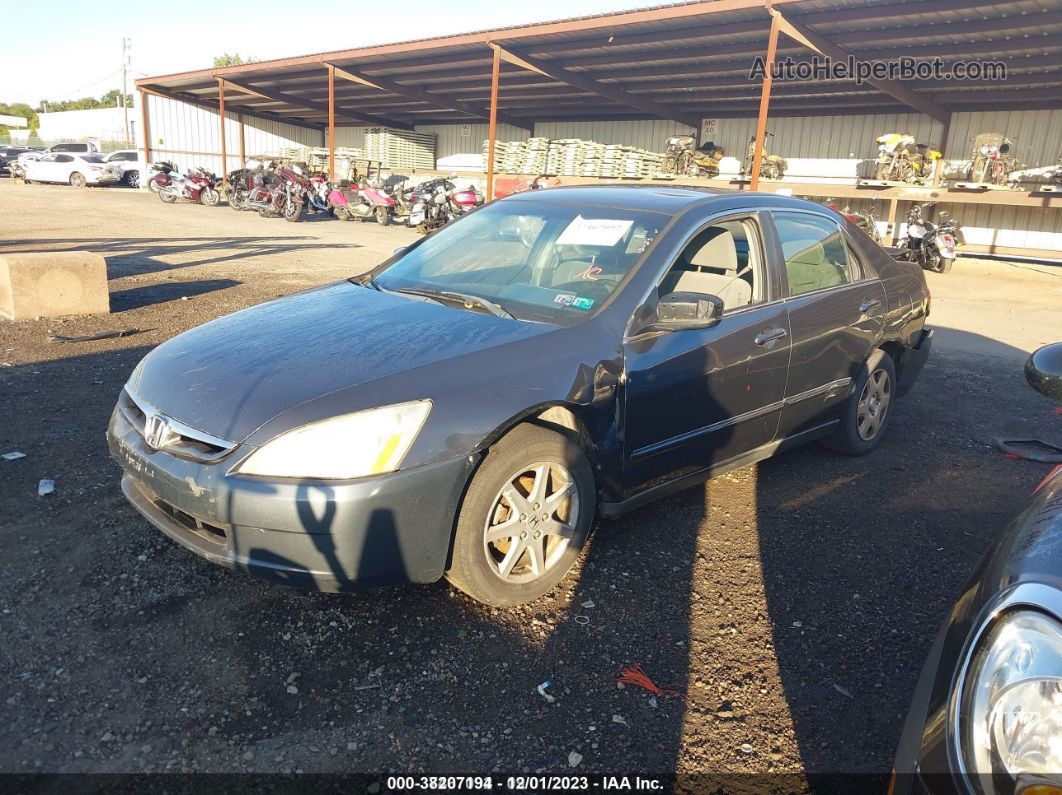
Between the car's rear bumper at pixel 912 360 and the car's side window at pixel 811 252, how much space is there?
937 millimetres

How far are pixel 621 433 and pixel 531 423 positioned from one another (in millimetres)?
465

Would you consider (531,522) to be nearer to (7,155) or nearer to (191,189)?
(191,189)

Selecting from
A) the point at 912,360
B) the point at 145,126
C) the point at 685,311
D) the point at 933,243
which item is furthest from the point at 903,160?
the point at 145,126

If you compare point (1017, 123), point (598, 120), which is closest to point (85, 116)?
point (598, 120)

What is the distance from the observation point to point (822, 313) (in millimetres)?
4184

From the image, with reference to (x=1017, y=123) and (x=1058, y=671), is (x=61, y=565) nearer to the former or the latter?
(x=1058, y=671)

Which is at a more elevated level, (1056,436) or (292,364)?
(292,364)

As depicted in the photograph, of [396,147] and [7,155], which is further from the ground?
[396,147]

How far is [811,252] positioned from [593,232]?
1.44 metres

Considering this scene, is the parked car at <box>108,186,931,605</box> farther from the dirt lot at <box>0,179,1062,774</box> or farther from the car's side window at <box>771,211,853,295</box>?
the dirt lot at <box>0,179,1062,774</box>

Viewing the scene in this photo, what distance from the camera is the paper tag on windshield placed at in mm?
3605

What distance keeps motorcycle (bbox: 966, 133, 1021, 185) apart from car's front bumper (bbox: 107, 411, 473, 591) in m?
17.1

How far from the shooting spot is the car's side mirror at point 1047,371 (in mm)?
2207

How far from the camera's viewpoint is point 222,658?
259 cm
